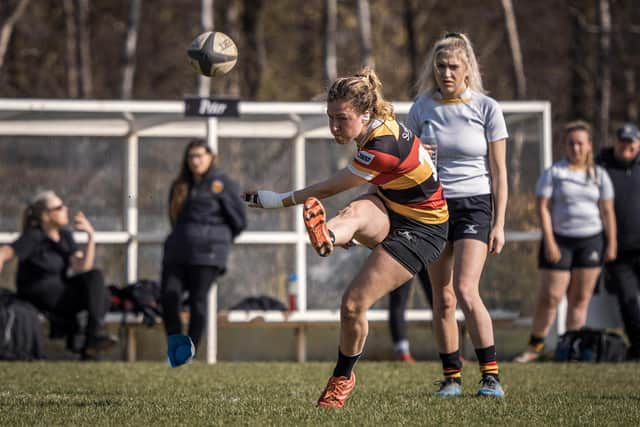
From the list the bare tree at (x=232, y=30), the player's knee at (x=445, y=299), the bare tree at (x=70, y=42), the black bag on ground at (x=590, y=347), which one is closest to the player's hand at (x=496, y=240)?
the player's knee at (x=445, y=299)

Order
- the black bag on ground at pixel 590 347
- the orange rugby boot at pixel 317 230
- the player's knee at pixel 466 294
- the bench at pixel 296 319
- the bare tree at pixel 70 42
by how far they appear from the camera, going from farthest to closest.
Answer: the bare tree at pixel 70 42, the bench at pixel 296 319, the black bag on ground at pixel 590 347, the player's knee at pixel 466 294, the orange rugby boot at pixel 317 230

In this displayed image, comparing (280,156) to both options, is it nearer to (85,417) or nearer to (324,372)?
(324,372)

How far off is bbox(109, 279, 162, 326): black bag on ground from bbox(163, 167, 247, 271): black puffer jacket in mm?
1306

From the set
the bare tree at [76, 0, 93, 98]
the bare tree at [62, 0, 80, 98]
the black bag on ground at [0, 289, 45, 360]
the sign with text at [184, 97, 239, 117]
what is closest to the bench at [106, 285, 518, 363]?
the black bag on ground at [0, 289, 45, 360]

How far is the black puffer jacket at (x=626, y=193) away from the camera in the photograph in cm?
1252

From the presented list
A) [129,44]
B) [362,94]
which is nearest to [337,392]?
[362,94]

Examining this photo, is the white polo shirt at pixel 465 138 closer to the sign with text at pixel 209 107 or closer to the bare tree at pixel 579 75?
the sign with text at pixel 209 107

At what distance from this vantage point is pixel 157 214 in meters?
14.0

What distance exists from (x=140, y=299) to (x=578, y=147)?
479 cm

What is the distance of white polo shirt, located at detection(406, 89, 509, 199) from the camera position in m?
7.70

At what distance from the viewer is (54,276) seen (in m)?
12.0

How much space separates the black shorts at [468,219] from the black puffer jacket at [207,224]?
419 centimetres

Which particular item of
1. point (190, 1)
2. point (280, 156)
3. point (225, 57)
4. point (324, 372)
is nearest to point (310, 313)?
point (280, 156)

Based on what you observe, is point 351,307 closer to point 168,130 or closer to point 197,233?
point 197,233
